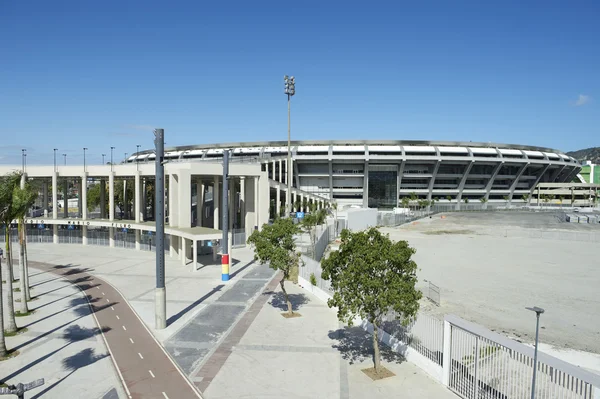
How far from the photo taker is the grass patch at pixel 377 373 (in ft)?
50.6

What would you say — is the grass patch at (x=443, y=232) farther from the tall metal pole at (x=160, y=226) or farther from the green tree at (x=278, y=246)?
the tall metal pole at (x=160, y=226)

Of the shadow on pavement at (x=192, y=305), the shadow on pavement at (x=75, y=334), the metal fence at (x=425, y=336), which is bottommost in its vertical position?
the shadow on pavement at (x=192, y=305)

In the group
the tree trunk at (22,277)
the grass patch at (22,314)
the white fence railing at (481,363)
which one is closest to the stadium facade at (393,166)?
the tree trunk at (22,277)

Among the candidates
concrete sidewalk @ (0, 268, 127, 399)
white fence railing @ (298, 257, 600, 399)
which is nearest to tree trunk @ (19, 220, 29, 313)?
concrete sidewalk @ (0, 268, 127, 399)

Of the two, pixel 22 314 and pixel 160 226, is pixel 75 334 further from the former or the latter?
pixel 160 226

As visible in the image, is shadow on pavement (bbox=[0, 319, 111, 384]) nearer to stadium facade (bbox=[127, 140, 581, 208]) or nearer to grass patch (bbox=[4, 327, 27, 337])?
grass patch (bbox=[4, 327, 27, 337])

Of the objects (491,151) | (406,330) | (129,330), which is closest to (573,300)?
(406,330)

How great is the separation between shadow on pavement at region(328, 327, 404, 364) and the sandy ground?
5562 mm

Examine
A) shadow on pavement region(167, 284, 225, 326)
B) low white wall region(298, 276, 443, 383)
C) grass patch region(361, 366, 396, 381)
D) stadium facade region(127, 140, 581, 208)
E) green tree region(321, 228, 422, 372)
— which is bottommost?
shadow on pavement region(167, 284, 225, 326)

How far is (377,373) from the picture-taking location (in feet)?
51.4

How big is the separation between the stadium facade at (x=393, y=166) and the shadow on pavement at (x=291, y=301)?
78.9m

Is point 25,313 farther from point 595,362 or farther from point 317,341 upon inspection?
point 595,362

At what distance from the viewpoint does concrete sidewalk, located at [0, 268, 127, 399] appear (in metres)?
14.7

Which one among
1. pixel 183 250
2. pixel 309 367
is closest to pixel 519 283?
pixel 309 367
